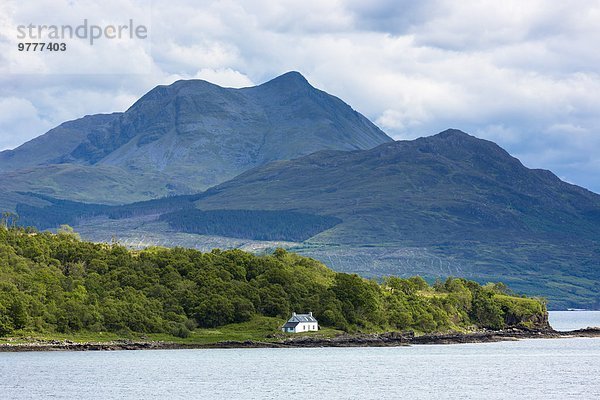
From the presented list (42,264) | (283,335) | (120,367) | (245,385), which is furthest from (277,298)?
(245,385)

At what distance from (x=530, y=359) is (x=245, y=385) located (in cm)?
5921

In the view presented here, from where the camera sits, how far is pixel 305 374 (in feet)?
443

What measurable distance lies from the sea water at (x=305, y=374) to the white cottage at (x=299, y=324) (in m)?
5.36

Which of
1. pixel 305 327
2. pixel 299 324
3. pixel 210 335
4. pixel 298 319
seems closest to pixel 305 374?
pixel 210 335

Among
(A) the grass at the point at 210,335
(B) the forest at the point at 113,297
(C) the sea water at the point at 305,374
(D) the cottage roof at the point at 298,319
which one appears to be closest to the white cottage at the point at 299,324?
(D) the cottage roof at the point at 298,319

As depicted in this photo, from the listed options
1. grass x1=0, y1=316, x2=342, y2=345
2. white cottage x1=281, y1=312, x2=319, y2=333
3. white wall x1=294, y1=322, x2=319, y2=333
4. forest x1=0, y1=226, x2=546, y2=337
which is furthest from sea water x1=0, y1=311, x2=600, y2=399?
forest x1=0, y1=226, x2=546, y2=337

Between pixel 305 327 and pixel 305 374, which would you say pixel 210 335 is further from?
pixel 305 374

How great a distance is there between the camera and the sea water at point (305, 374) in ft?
365

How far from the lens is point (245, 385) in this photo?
12075 centimetres

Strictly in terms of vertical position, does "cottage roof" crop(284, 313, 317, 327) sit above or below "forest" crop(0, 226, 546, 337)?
below

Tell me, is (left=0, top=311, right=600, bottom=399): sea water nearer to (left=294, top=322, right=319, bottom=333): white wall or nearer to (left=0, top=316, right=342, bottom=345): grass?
(left=0, top=316, right=342, bottom=345): grass

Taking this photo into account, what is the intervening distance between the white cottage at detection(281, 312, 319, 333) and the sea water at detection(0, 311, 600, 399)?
536 cm

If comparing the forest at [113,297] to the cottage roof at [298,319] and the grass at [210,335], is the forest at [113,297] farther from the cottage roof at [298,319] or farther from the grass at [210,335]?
the cottage roof at [298,319]

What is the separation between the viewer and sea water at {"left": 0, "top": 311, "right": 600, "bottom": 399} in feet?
365
